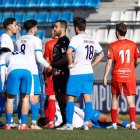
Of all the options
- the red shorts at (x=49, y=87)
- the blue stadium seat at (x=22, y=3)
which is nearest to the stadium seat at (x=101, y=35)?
the blue stadium seat at (x=22, y=3)

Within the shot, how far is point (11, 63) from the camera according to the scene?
1146cm

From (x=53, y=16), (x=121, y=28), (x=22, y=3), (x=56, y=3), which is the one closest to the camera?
(x=121, y=28)

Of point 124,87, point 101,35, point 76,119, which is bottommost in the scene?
point 76,119

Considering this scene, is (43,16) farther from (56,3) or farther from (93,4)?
(93,4)

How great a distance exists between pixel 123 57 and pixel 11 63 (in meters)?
1.87

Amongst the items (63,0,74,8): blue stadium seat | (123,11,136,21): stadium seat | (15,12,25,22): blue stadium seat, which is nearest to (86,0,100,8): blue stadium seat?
(63,0,74,8): blue stadium seat

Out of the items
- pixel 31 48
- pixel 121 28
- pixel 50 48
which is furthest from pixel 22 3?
pixel 121 28

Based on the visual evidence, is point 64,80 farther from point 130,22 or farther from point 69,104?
point 130,22

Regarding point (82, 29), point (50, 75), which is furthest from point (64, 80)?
point (82, 29)

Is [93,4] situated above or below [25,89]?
above

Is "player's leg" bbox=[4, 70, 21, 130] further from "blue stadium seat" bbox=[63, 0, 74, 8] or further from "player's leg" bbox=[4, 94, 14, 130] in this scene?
"blue stadium seat" bbox=[63, 0, 74, 8]

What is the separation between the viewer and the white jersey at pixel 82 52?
11.3 m

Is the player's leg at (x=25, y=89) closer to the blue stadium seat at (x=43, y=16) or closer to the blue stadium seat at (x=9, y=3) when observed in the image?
the blue stadium seat at (x=43, y=16)

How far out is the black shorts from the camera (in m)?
12.0
